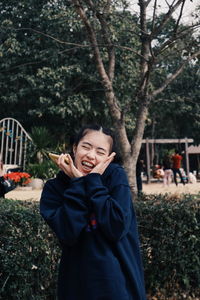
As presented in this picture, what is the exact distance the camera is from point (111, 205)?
1.32 meters

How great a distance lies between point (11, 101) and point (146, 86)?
42.8ft

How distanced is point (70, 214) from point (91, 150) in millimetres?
310

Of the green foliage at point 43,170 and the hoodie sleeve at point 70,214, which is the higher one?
the hoodie sleeve at point 70,214

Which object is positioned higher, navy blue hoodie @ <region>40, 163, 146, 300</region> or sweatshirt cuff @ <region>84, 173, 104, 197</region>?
sweatshirt cuff @ <region>84, 173, 104, 197</region>

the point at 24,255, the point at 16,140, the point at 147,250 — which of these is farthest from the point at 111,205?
the point at 16,140

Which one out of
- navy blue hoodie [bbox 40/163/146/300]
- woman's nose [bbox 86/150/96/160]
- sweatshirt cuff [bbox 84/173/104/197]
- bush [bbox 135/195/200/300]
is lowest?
bush [bbox 135/195/200/300]

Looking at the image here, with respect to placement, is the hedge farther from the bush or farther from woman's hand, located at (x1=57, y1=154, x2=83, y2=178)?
woman's hand, located at (x1=57, y1=154, x2=83, y2=178)

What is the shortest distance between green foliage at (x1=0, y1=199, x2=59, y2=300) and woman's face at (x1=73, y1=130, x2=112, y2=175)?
4.29ft

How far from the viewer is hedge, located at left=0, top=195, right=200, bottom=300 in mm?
2555

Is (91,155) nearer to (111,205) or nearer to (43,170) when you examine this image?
(111,205)

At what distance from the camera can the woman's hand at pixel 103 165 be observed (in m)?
1.42

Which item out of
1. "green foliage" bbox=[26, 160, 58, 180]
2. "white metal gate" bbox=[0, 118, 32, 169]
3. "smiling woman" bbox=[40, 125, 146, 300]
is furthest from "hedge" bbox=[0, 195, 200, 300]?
"white metal gate" bbox=[0, 118, 32, 169]

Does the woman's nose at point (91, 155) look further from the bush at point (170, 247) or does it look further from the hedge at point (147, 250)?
the bush at point (170, 247)

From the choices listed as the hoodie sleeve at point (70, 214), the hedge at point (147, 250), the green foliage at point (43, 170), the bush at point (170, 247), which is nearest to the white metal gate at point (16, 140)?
the green foliage at point (43, 170)
